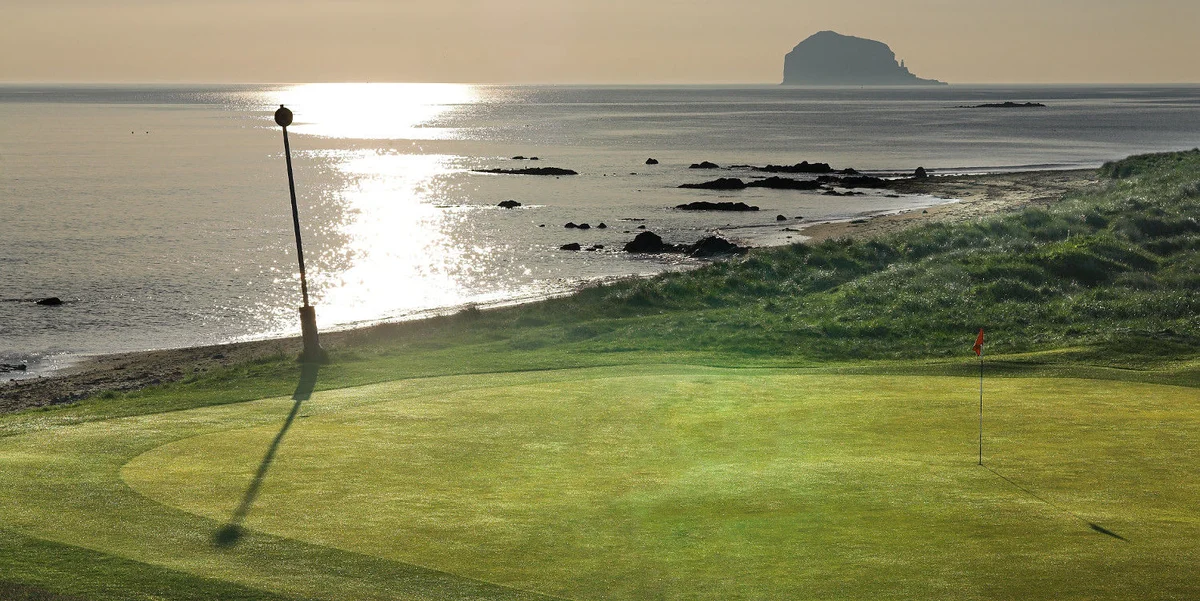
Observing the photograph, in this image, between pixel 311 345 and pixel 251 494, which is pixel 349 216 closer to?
pixel 311 345

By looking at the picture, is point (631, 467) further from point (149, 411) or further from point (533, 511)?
point (149, 411)

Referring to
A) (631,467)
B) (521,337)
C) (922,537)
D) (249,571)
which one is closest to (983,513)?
(922,537)

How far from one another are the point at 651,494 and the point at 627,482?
1.28ft

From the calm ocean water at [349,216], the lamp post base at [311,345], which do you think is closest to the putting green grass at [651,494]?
the lamp post base at [311,345]

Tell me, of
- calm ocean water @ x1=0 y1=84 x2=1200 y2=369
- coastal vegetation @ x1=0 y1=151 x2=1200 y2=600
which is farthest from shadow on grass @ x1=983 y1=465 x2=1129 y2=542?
calm ocean water @ x1=0 y1=84 x2=1200 y2=369

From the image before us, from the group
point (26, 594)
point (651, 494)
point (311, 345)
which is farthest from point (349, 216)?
point (26, 594)

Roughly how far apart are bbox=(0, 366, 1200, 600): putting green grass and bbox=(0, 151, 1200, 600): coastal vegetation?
4 centimetres

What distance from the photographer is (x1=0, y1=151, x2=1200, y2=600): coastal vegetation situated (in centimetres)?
823

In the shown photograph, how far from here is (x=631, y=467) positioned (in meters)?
10.8

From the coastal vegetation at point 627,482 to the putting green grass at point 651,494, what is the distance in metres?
0.04

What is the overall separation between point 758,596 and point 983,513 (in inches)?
101

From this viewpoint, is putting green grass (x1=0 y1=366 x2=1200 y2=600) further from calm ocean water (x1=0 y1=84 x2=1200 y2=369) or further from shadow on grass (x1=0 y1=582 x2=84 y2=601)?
calm ocean water (x1=0 y1=84 x2=1200 y2=369)

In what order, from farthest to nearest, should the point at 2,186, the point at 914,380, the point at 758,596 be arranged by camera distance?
the point at 2,186 → the point at 914,380 → the point at 758,596

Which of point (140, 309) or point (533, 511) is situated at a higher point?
point (533, 511)
